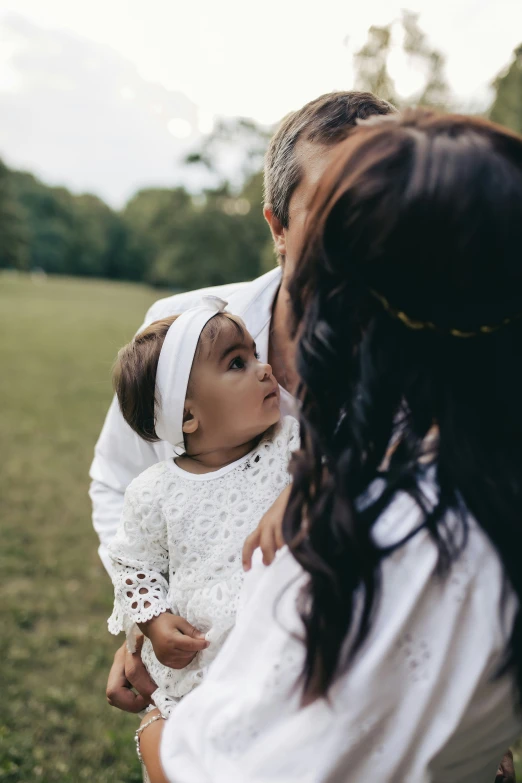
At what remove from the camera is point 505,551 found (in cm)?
115

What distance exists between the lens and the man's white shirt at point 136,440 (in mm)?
2689

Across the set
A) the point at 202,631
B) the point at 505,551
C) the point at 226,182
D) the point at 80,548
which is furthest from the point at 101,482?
the point at 226,182

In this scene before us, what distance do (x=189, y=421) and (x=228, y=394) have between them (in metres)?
0.14

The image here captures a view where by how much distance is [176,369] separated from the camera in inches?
79.5

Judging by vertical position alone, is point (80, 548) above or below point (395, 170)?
below

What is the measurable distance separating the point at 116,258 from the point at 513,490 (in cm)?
8315

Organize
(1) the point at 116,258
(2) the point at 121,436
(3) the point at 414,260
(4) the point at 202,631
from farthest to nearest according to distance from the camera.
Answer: (1) the point at 116,258, (2) the point at 121,436, (4) the point at 202,631, (3) the point at 414,260

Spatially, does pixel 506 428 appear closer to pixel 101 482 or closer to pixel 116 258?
pixel 101 482

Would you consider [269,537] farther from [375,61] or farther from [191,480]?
[375,61]

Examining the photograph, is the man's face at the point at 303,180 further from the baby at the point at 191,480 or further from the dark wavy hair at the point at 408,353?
the dark wavy hair at the point at 408,353

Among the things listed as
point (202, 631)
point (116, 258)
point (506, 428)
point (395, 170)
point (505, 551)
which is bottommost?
point (116, 258)

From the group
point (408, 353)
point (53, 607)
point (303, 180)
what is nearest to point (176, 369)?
point (408, 353)

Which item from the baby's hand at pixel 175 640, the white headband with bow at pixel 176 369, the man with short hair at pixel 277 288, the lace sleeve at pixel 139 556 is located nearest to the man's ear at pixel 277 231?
the man with short hair at pixel 277 288

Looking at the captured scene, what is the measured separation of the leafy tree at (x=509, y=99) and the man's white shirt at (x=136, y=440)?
467cm
